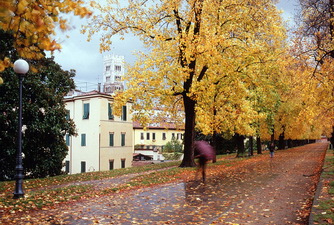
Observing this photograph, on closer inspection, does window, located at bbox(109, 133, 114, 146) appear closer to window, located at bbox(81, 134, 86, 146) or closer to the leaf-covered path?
window, located at bbox(81, 134, 86, 146)

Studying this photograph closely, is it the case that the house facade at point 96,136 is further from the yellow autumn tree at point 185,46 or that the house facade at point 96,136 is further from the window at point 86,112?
the yellow autumn tree at point 185,46

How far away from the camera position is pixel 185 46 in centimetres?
1822

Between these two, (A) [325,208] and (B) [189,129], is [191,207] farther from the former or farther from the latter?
(B) [189,129]

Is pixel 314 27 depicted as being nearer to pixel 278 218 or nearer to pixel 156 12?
pixel 156 12

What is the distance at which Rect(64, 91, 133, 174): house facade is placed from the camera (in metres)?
40.5

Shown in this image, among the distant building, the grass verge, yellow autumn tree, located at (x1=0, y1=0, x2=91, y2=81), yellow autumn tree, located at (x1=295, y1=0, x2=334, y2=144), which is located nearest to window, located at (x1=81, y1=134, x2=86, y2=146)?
yellow autumn tree, located at (x1=295, y1=0, x2=334, y2=144)

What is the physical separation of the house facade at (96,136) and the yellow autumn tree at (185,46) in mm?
21017

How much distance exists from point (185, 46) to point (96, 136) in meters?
25.7

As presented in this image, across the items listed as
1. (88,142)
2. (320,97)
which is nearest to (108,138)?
(88,142)

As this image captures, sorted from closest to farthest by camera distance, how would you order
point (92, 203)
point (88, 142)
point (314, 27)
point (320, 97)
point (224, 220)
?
point (224, 220)
point (92, 203)
point (314, 27)
point (320, 97)
point (88, 142)

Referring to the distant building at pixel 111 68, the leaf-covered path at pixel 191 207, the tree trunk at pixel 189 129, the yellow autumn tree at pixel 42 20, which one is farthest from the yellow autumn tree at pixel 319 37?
the distant building at pixel 111 68

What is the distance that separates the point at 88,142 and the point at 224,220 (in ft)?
118

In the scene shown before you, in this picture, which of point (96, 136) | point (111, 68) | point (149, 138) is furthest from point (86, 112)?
point (111, 68)

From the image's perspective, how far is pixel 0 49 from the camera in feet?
58.1
